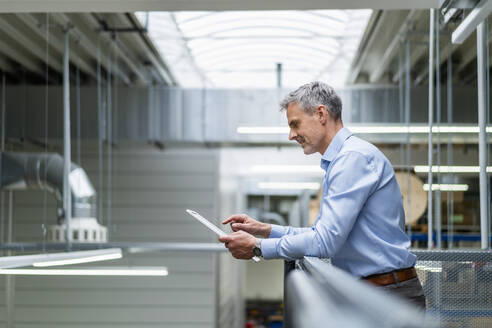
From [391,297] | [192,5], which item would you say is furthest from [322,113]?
[192,5]

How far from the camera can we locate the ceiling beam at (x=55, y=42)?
13.4 ft

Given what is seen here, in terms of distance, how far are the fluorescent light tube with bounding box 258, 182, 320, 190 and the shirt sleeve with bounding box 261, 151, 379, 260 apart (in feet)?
29.0

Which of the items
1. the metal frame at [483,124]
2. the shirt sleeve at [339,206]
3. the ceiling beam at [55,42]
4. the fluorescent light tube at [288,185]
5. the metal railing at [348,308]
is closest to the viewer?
the metal railing at [348,308]

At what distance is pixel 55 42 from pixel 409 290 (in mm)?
4495

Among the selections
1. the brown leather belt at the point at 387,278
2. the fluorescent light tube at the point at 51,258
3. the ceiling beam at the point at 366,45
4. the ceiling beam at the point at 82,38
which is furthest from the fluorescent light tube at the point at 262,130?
the brown leather belt at the point at 387,278

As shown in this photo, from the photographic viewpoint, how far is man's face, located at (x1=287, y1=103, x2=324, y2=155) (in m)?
1.87

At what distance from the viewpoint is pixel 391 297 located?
0.83 metres

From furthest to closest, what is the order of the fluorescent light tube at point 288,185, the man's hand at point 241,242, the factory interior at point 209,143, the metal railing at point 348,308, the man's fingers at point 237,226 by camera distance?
the fluorescent light tube at point 288,185 < the factory interior at point 209,143 < the man's fingers at point 237,226 < the man's hand at point 241,242 < the metal railing at point 348,308

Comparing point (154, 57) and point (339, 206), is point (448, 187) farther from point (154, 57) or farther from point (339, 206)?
point (154, 57)

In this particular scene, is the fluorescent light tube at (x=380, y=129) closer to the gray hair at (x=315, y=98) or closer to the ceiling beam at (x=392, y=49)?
the ceiling beam at (x=392, y=49)

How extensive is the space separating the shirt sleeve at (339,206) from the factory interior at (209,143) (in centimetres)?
5

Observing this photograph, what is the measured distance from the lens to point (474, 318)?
2.27 metres

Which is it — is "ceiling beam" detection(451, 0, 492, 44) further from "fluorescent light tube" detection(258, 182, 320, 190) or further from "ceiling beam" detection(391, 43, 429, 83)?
"fluorescent light tube" detection(258, 182, 320, 190)

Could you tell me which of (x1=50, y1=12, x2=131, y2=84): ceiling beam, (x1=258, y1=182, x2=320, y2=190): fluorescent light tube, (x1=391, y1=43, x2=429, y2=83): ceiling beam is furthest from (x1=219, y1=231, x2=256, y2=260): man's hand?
(x1=258, y1=182, x2=320, y2=190): fluorescent light tube
